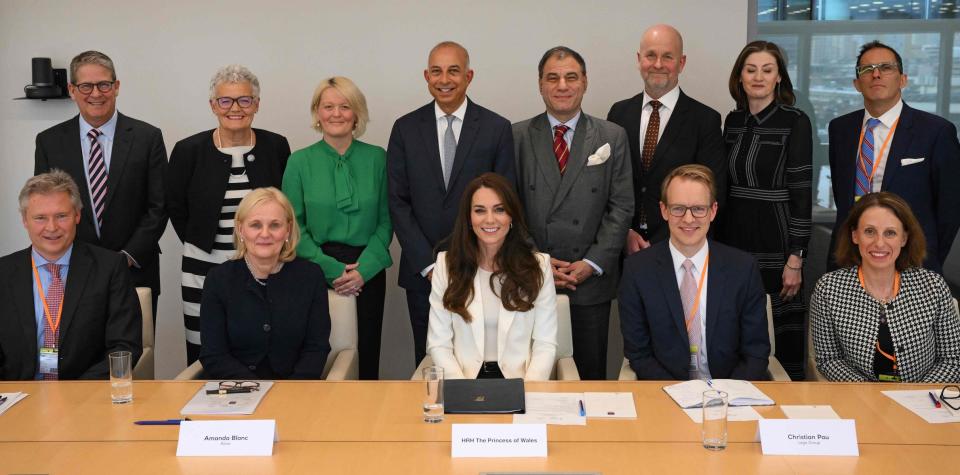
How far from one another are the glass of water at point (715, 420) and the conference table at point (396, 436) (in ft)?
0.13

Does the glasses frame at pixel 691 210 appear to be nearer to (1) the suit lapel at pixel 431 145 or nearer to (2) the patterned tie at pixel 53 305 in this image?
(1) the suit lapel at pixel 431 145

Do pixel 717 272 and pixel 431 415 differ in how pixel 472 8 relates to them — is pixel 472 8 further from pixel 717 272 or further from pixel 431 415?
pixel 431 415

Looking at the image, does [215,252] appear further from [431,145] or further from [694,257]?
[694,257]

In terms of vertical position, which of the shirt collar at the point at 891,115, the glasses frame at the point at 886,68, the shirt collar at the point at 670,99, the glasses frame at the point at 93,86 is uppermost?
the glasses frame at the point at 886,68

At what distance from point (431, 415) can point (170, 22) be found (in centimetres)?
371

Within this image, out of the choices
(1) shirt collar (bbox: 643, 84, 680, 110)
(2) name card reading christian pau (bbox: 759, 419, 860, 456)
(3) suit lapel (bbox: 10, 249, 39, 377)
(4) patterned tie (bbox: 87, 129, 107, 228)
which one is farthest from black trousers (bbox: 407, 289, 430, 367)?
(2) name card reading christian pau (bbox: 759, 419, 860, 456)

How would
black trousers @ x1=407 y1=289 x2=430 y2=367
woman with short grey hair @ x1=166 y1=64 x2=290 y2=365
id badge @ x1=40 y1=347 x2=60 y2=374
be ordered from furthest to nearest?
black trousers @ x1=407 y1=289 x2=430 y2=367
woman with short grey hair @ x1=166 y1=64 x2=290 y2=365
id badge @ x1=40 y1=347 x2=60 y2=374

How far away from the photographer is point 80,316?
363 cm

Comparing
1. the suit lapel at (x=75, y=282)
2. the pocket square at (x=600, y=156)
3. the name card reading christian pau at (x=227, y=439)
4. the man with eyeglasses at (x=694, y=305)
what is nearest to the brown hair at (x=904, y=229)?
the man with eyeglasses at (x=694, y=305)

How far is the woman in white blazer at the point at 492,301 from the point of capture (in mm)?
3645

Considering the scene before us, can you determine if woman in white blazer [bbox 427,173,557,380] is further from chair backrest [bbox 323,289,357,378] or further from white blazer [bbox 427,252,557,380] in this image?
chair backrest [bbox 323,289,357,378]

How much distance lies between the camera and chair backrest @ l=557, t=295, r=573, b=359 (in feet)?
12.5

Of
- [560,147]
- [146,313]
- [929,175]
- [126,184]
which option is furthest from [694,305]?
[126,184]

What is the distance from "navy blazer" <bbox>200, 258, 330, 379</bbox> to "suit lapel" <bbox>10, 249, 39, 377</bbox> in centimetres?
61
